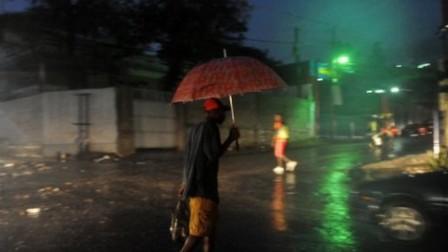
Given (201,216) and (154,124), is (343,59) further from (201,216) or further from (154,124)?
(201,216)

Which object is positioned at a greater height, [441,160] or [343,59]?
[343,59]

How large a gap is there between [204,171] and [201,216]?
0.40m

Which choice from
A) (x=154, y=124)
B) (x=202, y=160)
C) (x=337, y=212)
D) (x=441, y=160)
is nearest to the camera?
(x=202, y=160)

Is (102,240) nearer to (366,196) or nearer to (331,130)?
(366,196)

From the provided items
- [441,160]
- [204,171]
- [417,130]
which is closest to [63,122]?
[441,160]

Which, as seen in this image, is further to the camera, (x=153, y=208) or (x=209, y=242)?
(x=153, y=208)

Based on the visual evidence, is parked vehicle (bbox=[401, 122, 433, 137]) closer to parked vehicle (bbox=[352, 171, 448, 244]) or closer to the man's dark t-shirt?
parked vehicle (bbox=[352, 171, 448, 244])

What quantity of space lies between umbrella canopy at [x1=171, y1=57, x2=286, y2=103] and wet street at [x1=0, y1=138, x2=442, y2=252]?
2.14m

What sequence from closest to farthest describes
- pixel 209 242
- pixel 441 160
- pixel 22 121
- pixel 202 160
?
pixel 202 160, pixel 209 242, pixel 441 160, pixel 22 121

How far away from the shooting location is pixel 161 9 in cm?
2488

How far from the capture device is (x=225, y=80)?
5535 mm

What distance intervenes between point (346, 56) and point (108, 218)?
2120 cm

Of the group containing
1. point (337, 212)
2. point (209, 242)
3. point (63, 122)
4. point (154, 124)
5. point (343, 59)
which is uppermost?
point (343, 59)

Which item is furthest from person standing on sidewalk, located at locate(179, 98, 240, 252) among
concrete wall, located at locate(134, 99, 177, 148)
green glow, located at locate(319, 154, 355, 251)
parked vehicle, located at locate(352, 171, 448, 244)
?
concrete wall, located at locate(134, 99, 177, 148)
